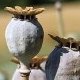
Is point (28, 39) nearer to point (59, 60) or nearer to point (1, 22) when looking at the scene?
point (59, 60)

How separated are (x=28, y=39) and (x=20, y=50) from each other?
4 cm

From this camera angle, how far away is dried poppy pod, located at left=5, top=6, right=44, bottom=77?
1.33 metres

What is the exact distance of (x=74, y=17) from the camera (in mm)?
12266

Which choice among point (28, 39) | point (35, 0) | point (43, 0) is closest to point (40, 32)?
point (28, 39)

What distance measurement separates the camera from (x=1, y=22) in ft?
34.8

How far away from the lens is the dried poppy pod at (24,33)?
1.33m

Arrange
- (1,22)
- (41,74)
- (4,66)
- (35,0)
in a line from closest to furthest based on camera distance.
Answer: (41,74)
(4,66)
(1,22)
(35,0)

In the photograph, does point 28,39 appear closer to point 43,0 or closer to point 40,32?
point 40,32

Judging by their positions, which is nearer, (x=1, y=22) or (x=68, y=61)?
(x=68, y=61)

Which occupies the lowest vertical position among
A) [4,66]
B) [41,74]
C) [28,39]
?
[4,66]

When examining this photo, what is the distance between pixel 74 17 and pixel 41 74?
10.9 m

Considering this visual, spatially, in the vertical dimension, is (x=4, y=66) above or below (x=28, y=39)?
below

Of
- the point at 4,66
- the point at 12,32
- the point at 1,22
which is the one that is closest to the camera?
the point at 12,32

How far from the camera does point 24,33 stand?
1325 millimetres
